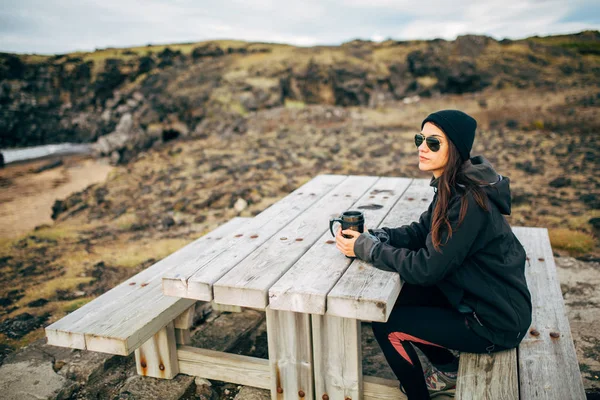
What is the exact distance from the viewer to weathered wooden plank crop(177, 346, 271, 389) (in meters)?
2.99

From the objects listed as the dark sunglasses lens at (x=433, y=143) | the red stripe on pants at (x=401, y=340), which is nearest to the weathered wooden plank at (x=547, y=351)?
the red stripe on pants at (x=401, y=340)

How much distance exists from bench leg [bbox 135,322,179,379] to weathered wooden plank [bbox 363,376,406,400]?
128cm

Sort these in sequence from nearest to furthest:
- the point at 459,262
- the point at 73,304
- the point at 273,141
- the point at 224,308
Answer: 1. the point at 459,262
2. the point at 224,308
3. the point at 73,304
4. the point at 273,141

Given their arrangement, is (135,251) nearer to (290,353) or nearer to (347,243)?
(290,353)

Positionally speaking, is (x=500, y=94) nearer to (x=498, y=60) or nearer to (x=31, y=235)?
(x=498, y=60)

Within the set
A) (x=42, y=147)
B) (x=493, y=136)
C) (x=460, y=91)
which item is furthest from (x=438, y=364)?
(x=42, y=147)

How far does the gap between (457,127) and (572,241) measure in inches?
156

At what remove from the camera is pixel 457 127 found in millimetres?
2264

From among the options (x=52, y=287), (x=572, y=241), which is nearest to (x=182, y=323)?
(x=52, y=287)

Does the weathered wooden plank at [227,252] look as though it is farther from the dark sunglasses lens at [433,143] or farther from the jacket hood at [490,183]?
the jacket hood at [490,183]

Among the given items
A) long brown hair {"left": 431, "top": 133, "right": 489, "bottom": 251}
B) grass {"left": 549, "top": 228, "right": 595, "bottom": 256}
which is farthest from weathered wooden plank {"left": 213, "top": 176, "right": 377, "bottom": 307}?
grass {"left": 549, "top": 228, "right": 595, "bottom": 256}

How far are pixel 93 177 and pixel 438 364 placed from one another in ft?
51.9

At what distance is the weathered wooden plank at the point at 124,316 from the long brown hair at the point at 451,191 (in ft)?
5.36

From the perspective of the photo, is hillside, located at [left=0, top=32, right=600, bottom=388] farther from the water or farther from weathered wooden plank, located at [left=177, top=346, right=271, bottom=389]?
weathered wooden plank, located at [left=177, top=346, right=271, bottom=389]
